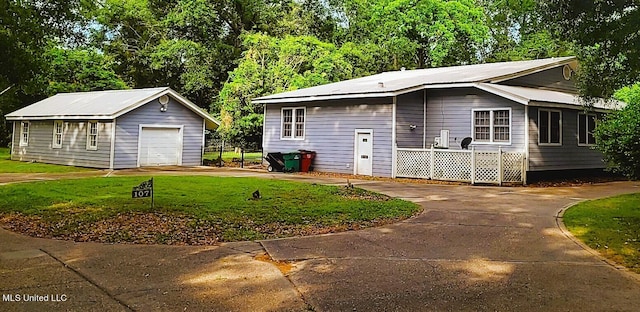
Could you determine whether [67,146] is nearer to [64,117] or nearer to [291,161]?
[64,117]

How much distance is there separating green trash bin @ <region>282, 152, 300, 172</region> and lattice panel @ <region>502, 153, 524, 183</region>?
326 inches

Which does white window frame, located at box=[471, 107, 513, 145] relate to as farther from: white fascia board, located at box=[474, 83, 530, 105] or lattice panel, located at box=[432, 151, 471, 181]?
lattice panel, located at box=[432, 151, 471, 181]

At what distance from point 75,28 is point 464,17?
99.1 ft

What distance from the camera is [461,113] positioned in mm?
18109

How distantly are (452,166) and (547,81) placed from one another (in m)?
7.19

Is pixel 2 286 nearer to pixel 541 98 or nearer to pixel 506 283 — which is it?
pixel 506 283

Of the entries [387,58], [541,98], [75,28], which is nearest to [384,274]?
[541,98]

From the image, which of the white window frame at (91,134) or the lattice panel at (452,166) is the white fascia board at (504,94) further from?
the white window frame at (91,134)

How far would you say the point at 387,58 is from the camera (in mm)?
39344

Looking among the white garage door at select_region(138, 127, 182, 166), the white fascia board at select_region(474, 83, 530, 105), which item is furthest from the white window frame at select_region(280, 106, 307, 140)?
the white fascia board at select_region(474, 83, 530, 105)

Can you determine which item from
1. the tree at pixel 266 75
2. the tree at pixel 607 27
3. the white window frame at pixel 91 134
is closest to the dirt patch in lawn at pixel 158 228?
the tree at pixel 607 27

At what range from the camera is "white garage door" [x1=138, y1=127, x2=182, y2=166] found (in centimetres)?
2148

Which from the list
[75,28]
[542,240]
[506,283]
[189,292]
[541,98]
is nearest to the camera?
[189,292]

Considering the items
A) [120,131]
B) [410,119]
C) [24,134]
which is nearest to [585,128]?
[410,119]
